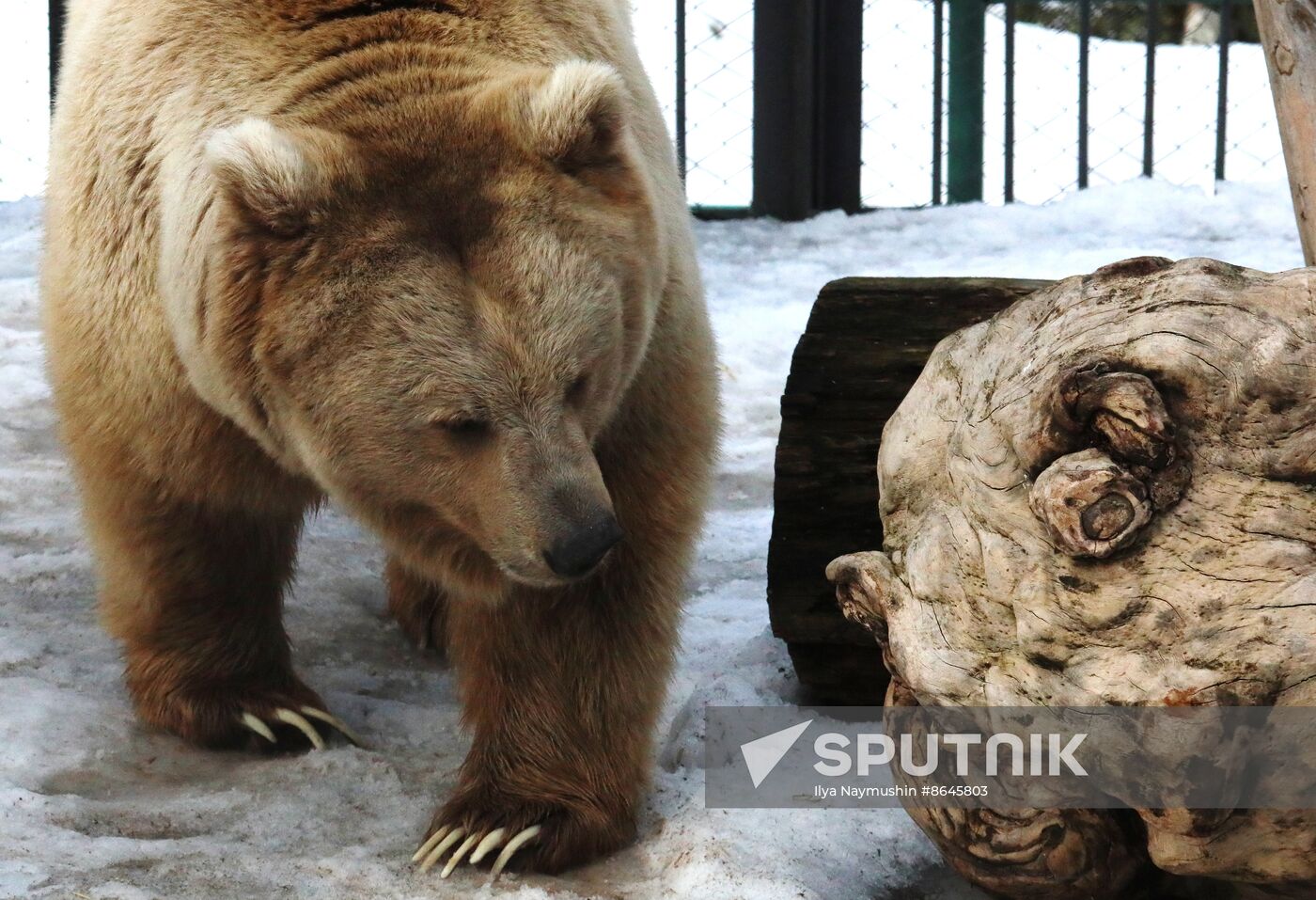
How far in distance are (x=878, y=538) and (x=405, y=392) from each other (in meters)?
1.38

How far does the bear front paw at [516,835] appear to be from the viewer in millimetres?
2918

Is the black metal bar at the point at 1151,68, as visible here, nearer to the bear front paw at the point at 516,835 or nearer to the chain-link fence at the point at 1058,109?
the chain-link fence at the point at 1058,109

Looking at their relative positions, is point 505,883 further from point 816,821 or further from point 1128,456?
point 1128,456

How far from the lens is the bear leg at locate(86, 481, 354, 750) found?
11.4 feet

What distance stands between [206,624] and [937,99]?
6.37 metres

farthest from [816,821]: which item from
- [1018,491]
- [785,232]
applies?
[785,232]

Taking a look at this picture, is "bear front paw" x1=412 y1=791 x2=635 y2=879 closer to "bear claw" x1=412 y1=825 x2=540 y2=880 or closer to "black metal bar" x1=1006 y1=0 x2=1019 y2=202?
"bear claw" x1=412 y1=825 x2=540 y2=880

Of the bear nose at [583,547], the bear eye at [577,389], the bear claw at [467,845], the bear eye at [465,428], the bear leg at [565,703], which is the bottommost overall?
the bear claw at [467,845]

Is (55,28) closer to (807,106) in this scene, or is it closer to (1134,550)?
(807,106)

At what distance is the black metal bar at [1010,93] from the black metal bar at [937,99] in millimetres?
395

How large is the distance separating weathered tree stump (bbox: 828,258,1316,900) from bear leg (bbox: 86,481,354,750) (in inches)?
66.9

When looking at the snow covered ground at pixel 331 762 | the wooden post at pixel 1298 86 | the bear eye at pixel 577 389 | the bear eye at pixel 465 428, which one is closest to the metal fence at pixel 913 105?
the snow covered ground at pixel 331 762

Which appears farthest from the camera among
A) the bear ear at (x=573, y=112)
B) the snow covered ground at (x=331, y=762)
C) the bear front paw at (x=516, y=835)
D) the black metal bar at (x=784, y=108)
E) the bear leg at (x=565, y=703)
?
the black metal bar at (x=784, y=108)

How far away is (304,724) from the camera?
352 cm
